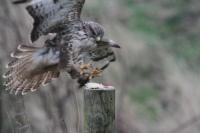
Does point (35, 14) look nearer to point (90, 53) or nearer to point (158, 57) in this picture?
point (90, 53)

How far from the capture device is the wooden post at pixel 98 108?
4.04m

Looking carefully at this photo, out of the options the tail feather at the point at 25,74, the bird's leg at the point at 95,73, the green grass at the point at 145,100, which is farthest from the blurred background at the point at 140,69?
the bird's leg at the point at 95,73

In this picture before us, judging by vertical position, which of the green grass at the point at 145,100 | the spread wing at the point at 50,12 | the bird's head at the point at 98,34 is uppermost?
the spread wing at the point at 50,12

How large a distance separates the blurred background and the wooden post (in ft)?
5.89

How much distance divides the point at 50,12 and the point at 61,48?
238 mm

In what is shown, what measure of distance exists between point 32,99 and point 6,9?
1.56m

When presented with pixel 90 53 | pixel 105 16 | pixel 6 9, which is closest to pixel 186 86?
pixel 105 16

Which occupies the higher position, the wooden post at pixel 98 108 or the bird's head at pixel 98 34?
the bird's head at pixel 98 34

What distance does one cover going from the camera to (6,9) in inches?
270

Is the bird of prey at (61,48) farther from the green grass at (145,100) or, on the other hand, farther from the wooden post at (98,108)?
the green grass at (145,100)

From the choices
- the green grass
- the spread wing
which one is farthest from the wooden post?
the green grass

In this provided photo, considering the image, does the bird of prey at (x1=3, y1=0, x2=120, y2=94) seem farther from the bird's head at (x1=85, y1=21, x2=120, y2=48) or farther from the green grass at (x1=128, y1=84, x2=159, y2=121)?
the green grass at (x1=128, y1=84, x2=159, y2=121)

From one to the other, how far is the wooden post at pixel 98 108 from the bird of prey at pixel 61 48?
0.45 m

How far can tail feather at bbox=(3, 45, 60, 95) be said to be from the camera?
4.77 meters
